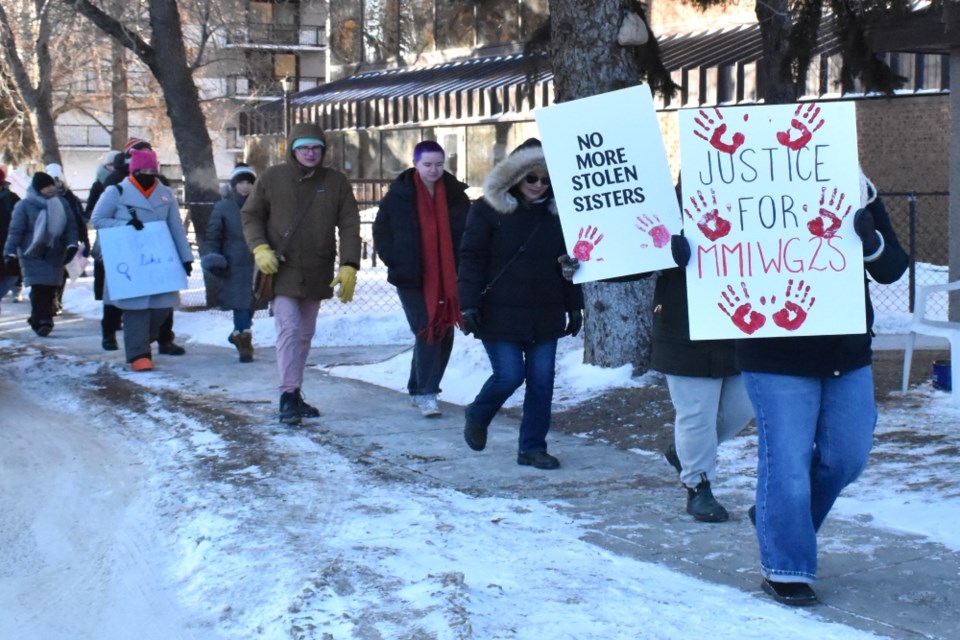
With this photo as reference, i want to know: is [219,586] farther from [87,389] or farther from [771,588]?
[87,389]

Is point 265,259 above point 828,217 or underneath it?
underneath

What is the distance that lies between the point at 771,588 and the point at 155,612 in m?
2.39

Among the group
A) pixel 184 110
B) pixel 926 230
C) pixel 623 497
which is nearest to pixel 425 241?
pixel 623 497

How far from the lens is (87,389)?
10.7 m

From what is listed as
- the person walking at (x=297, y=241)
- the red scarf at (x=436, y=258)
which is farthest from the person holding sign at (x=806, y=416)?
the person walking at (x=297, y=241)

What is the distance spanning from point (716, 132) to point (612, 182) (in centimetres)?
94

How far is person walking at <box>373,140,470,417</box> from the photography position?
8.69m

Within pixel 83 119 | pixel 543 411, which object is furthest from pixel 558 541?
pixel 83 119

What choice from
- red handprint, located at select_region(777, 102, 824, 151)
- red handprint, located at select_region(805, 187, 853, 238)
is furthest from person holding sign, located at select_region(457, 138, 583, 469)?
red handprint, located at select_region(805, 187, 853, 238)

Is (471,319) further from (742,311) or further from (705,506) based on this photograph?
(742,311)

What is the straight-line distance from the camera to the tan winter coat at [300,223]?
344 inches

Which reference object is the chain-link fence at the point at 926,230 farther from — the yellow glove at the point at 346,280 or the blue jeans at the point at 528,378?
the blue jeans at the point at 528,378

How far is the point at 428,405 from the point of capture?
8953 mm

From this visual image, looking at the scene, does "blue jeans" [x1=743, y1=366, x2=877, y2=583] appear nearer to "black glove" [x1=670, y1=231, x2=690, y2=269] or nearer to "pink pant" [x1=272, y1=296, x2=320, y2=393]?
"black glove" [x1=670, y1=231, x2=690, y2=269]
